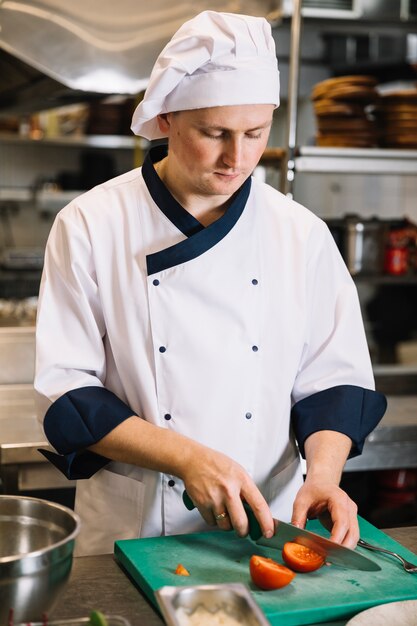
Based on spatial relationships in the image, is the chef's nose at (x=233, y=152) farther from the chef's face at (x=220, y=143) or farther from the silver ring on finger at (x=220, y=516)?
the silver ring on finger at (x=220, y=516)

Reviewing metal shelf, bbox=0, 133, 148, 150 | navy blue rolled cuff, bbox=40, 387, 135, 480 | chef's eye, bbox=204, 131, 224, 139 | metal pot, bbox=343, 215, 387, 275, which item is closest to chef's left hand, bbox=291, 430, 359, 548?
navy blue rolled cuff, bbox=40, 387, 135, 480

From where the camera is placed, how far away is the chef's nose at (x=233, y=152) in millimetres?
1488

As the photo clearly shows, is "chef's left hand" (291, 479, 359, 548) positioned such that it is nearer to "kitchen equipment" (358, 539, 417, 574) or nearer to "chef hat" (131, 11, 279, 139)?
"kitchen equipment" (358, 539, 417, 574)

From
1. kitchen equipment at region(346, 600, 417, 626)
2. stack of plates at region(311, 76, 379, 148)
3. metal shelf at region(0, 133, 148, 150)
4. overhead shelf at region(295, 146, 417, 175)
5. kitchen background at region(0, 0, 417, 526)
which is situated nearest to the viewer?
kitchen equipment at region(346, 600, 417, 626)

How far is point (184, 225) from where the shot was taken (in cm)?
168

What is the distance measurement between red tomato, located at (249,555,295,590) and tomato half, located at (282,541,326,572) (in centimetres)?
5

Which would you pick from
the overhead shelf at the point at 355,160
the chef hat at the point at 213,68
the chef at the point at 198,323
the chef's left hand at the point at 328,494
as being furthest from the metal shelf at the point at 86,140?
the chef's left hand at the point at 328,494

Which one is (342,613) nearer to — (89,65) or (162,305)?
(162,305)

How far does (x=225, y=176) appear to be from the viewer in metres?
1.53

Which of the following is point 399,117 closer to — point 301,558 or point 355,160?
point 355,160

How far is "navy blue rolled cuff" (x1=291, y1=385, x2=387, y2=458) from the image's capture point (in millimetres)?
1661

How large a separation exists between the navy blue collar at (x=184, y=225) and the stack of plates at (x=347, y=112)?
160cm

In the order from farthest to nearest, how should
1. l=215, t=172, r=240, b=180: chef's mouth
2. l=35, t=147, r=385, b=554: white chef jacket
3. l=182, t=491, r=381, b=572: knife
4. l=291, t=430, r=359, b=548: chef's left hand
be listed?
l=35, t=147, r=385, b=554: white chef jacket, l=215, t=172, r=240, b=180: chef's mouth, l=291, t=430, r=359, b=548: chef's left hand, l=182, t=491, r=381, b=572: knife

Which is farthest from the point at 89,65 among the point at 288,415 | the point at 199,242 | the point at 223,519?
the point at 223,519
